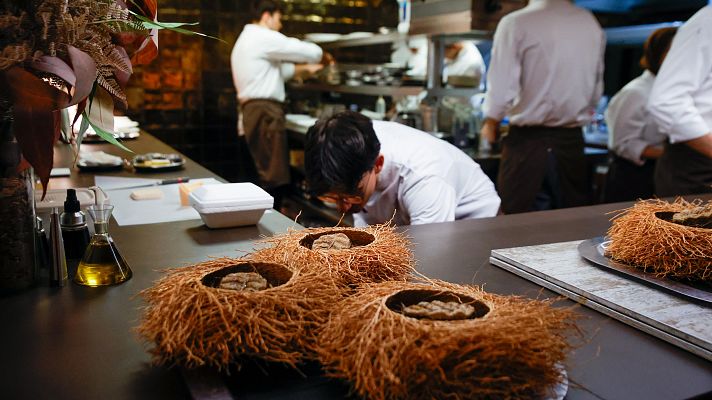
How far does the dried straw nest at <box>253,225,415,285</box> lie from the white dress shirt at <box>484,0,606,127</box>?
2.40 metres

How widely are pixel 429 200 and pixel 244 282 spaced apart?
1211 millimetres

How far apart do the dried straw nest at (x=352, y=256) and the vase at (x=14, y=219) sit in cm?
46

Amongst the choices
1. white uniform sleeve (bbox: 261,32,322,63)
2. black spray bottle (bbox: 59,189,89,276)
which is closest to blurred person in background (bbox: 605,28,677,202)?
white uniform sleeve (bbox: 261,32,322,63)

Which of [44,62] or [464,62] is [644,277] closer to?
[44,62]

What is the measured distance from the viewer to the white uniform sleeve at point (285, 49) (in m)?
4.74

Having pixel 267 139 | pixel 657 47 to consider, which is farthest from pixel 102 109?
pixel 267 139

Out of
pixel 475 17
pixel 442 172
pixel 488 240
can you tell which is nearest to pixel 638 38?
pixel 475 17

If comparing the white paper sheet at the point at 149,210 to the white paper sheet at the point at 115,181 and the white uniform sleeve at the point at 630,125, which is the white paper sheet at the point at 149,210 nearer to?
the white paper sheet at the point at 115,181

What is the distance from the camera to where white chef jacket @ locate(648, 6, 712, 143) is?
8.55 ft

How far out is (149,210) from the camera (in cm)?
187

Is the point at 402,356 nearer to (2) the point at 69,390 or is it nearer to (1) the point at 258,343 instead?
(1) the point at 258,343

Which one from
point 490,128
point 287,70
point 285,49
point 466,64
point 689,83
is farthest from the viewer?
point 287,70

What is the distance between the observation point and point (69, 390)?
767 mm

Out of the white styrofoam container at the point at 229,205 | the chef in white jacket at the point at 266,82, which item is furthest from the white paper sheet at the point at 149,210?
the chef in white jacket at the point at 266,82
